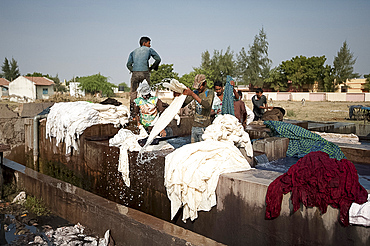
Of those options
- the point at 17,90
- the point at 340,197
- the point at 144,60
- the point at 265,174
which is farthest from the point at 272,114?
the point at 17,90

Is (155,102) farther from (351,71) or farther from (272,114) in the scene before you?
(351,71)

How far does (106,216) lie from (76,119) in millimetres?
3527

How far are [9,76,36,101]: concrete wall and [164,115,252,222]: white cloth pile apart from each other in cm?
4875

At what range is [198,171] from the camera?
11.8 ft

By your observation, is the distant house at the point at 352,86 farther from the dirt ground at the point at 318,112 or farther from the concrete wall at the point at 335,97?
the dirt ground at the point at 318,112

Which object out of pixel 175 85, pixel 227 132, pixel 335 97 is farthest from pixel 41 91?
pixel 227 132

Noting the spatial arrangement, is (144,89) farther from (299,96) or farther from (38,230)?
(299,96)

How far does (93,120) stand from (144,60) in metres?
1.86

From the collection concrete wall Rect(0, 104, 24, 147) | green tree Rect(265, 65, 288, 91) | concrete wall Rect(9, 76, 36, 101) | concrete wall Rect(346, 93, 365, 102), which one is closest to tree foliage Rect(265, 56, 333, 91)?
green tree Rect(265, 65, 288, 91)

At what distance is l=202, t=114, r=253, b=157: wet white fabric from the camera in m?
4.24

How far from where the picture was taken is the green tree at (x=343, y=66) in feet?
167

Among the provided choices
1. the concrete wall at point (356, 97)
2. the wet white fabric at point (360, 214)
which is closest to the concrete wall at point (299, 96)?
the concrete wall at point (356, 97)

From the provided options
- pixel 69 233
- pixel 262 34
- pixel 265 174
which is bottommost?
pixel 69 233

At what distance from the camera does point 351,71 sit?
51500mm
